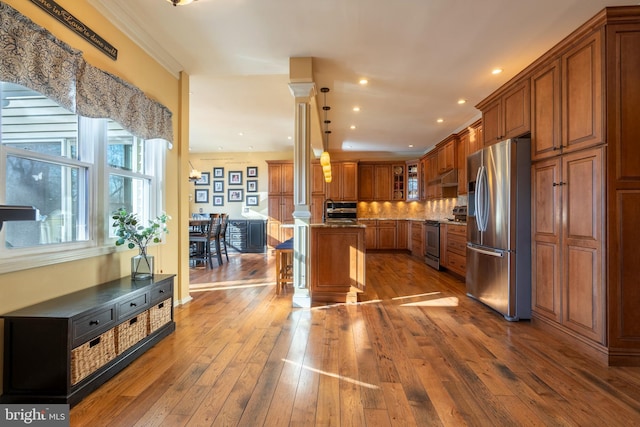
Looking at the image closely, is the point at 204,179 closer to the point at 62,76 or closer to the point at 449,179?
the point at 449,179

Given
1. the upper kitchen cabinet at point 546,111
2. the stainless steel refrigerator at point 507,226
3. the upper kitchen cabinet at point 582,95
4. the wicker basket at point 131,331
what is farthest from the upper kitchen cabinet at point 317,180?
the wicker basket at point 131,331

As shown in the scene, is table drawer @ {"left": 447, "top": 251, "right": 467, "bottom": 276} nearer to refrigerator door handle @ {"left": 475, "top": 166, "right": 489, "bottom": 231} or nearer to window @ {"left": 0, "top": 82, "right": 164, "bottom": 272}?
refrigerator door handle @ {"left": 475, "top": 166, "right": 489, "bottom": 231}

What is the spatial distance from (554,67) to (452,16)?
1025mm

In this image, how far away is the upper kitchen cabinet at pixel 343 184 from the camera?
26.0 ft

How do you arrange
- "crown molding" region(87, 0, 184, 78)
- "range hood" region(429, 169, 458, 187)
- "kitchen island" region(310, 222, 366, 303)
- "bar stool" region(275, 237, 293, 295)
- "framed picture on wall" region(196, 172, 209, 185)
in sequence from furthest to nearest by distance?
"framed picture on wall" region(196, 172, 209, 185) < "range hood" region(429, 169, 458, 187) < "bar stool" region(275, 237, 293, 295) < "kitchen island" region(310, 222, 366, 303) < "crown molding" region(87, 0, 184, 78)

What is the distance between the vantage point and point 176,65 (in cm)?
334

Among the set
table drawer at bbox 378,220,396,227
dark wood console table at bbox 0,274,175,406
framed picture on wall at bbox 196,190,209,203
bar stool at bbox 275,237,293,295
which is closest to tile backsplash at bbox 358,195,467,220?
table drawer at bbox 378,220,396,227

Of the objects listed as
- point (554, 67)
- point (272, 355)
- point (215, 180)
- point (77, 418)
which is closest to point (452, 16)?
point (554, 67)

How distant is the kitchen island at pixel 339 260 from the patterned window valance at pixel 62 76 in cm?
209

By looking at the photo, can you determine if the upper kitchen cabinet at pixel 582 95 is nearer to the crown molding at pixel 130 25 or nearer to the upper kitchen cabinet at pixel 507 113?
the upper kitchen cabinet at pixel 507 113

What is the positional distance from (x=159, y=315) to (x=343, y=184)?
6035mm

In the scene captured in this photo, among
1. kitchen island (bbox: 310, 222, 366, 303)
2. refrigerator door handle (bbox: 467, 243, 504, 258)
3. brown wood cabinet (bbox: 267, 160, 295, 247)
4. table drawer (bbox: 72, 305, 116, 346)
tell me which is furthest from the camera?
brown wood cabinet (bbox: 267, 160, 295, 247)

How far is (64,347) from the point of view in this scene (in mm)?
1604

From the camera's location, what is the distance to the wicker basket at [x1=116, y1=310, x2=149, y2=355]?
6.55ft
